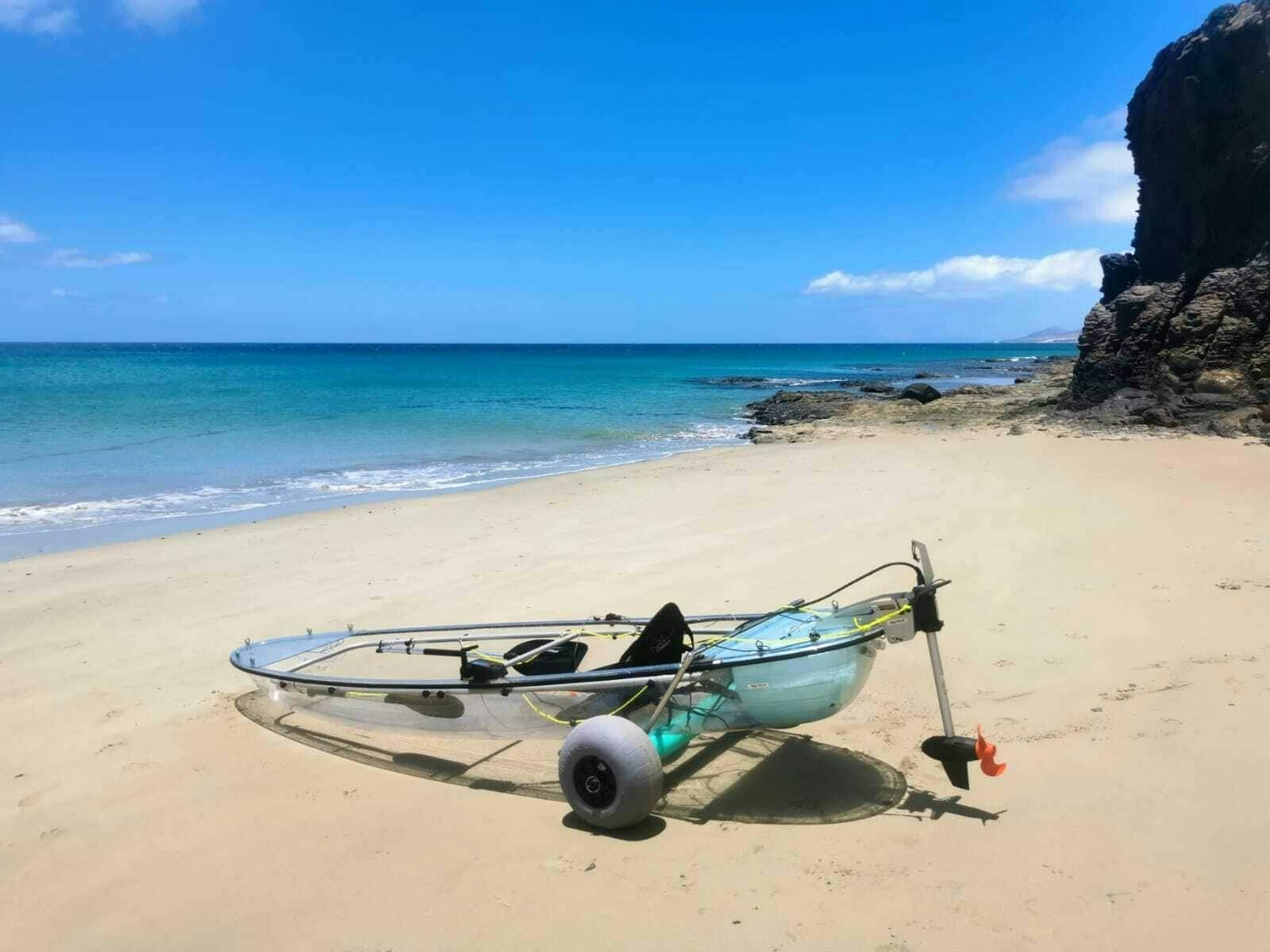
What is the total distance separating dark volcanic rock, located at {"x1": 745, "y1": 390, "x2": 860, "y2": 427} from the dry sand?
21939 mm

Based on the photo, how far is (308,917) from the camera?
3.59 metres

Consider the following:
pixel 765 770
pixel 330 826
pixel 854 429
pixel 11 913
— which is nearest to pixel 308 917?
pixel 330 826

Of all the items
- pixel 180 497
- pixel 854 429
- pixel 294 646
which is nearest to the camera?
pixel 294 646

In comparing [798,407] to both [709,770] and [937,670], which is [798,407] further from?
[937,670]

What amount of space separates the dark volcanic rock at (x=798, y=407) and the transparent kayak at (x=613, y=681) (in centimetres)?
2495

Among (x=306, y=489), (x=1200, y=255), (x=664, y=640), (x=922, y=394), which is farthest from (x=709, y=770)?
(x=922, y=394)

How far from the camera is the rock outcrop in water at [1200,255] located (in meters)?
18.7

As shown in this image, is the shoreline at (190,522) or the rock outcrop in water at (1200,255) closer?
the shoreline at (190,522)

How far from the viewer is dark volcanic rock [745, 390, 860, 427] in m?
31.2

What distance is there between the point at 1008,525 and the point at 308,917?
9.05 m

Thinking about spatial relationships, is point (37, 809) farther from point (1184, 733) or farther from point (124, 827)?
point (1184, 733)

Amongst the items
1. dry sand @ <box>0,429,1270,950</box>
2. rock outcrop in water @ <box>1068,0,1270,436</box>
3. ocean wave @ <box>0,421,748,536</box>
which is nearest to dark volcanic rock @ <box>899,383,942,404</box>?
rock outcrop in water @ <box>1068,0,1270,436</box>

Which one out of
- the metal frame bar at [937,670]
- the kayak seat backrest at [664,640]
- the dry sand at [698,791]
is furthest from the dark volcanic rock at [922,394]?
the metal frame bar at [937,670]

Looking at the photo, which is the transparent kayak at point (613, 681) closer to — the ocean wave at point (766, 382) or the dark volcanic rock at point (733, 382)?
the ocean wave at point (766, 382)
